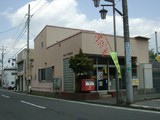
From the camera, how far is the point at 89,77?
80.4 ft

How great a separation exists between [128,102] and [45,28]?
20.8 meters

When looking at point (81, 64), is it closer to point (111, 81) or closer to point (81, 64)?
point (81, 64)

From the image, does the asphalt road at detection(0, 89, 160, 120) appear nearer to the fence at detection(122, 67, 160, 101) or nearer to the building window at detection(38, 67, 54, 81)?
the fence at detection(122, 67, 160, 101)

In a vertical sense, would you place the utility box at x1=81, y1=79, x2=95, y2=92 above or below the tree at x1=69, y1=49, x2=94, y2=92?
below

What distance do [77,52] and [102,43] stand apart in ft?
8.63

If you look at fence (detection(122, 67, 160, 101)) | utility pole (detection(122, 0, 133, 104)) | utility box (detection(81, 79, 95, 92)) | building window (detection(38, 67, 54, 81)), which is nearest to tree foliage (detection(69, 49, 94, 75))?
utility box (detection(81, 79, 95, 92))

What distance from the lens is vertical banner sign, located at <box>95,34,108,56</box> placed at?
2542 cm

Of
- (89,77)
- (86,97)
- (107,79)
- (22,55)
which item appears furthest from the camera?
(22,55)

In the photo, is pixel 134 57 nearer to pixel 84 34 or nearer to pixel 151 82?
pixel 151 82

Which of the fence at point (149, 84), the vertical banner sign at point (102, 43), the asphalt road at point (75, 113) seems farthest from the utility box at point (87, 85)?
the asphalt road at point (75, 113)

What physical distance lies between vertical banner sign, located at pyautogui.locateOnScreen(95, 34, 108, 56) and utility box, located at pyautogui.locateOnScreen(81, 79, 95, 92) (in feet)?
11.3

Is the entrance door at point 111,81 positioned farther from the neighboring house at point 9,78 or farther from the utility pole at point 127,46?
the neighboring house at point 9,78

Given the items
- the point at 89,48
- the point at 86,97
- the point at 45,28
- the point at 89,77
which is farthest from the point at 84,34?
the point at 45,28

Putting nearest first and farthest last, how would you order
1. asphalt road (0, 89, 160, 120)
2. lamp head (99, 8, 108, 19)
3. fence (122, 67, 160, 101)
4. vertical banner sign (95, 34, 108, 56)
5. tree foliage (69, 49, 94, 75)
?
asphalt road (0, 89, 160, 120), lamp head (99, 8, 108, 19), fence (122, 67, 160, 101), tree foliage (69, 49, 94, 75), vertical banner sign (95, 34, 108, 56)
